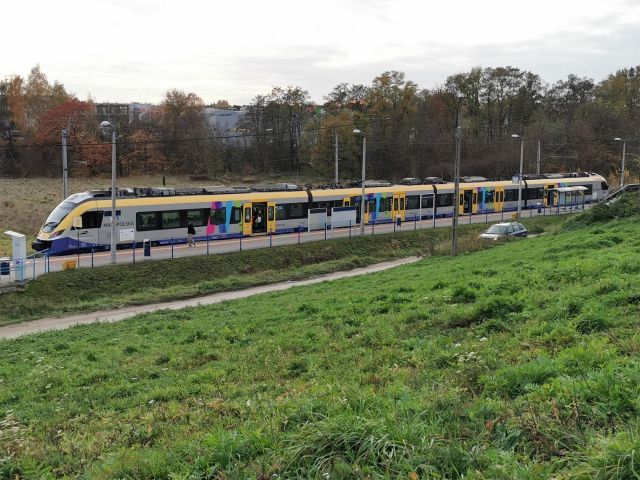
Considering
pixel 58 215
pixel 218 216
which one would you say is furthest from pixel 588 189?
pixel 58 215

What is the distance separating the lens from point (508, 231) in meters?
34.0

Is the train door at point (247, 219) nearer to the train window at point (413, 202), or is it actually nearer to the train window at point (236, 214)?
the train window at point (236, 214)

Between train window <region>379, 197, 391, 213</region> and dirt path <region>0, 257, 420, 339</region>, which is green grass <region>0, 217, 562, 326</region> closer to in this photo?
dirt path <region>0, 257, 420, 339</region>

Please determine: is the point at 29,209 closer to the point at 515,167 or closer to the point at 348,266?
the point at 348,266

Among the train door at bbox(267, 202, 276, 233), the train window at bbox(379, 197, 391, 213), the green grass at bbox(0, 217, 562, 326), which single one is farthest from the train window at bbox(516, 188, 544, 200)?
the train door at bbox(267, 202, 276, 233)

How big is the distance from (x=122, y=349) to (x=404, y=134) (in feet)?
221

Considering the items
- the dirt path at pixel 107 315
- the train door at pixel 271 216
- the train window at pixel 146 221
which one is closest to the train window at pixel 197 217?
the train window at pixel 146 221

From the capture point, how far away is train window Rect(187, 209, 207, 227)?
32.7 m

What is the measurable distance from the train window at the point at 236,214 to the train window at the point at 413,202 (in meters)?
15.3

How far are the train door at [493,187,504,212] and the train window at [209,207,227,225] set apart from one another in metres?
26.3

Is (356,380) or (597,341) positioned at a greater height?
(597,341)

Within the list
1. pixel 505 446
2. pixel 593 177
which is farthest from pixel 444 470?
pixel 593 177

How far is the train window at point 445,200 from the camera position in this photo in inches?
1851

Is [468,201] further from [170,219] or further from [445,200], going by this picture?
[170,219]
